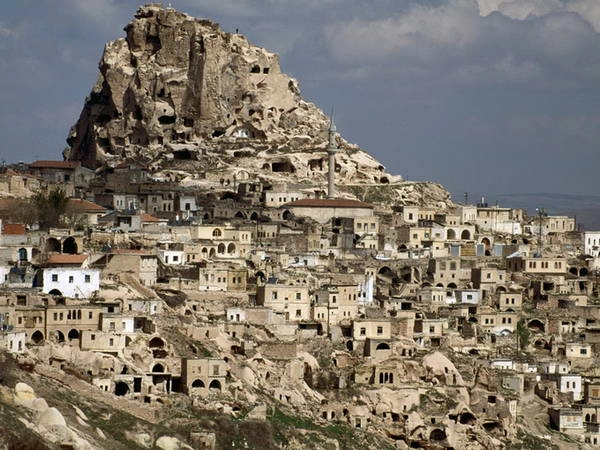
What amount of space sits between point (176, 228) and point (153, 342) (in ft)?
86.2

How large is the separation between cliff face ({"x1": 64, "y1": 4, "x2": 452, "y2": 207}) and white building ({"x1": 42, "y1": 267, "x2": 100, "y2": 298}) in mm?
47653

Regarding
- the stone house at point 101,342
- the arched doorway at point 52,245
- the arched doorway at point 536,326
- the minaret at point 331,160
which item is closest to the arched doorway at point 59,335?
the stone house at point 101,342

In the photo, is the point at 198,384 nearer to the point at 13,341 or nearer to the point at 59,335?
the point at 59,335

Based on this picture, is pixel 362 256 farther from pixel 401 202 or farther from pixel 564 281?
pixel 401 202

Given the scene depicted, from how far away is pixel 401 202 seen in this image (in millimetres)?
132250

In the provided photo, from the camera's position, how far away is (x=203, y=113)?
136375 mm

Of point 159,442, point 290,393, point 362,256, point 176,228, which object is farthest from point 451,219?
point 159,442

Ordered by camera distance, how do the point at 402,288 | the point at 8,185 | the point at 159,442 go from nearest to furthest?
the point at 159,442 → the point at 402,288 → the point at 8,185

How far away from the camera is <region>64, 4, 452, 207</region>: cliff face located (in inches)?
5300

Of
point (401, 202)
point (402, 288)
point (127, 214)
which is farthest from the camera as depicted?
point (401, 202)

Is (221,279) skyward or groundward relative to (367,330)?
skyward

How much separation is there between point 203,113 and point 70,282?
175ft

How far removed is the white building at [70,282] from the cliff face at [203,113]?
156 feet

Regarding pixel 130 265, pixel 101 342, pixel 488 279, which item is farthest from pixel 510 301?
pixel 101 342
